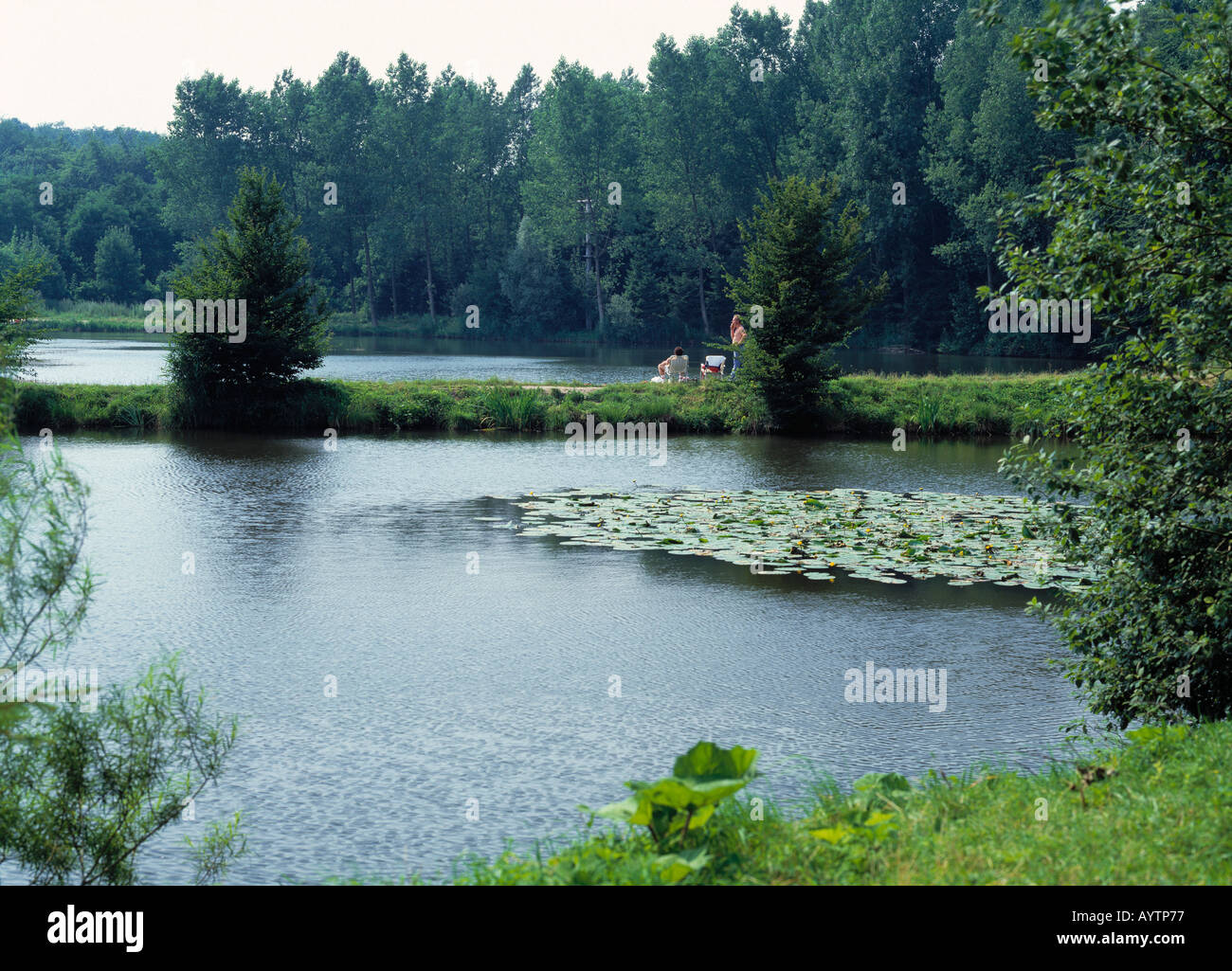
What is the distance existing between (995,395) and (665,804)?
24.7 metres

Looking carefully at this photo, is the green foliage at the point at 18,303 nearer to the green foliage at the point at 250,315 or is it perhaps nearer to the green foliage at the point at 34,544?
the green foliage at the point at 250,315

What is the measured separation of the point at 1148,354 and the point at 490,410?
20622mm

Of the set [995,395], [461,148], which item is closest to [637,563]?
[995,395]

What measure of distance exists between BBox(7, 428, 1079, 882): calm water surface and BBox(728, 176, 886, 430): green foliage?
10.3 m

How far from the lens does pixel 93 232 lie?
88.2 metres

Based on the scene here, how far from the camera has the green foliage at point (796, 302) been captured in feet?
86.5

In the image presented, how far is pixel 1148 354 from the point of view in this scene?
762 cm

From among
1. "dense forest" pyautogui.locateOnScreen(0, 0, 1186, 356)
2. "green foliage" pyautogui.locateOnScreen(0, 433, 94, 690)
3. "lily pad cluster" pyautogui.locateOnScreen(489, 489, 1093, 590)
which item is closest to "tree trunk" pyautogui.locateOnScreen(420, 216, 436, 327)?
"dense forest" pyautogui.locateOnScreen(0, 0, 1186, 356)

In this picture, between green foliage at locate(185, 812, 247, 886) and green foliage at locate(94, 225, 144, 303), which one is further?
green foliage at locate(94, 225, 144, 303)

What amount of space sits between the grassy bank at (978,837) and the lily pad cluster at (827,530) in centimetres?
605

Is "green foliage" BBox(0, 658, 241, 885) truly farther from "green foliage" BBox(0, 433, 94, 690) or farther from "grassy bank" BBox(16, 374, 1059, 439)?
"grassy bank" BBox(16, 374, 1059, 439)

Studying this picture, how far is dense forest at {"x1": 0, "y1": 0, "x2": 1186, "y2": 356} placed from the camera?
195 ft

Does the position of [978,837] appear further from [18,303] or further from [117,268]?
[117,268]

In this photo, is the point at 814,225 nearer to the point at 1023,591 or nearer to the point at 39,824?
the point at 1023,591
